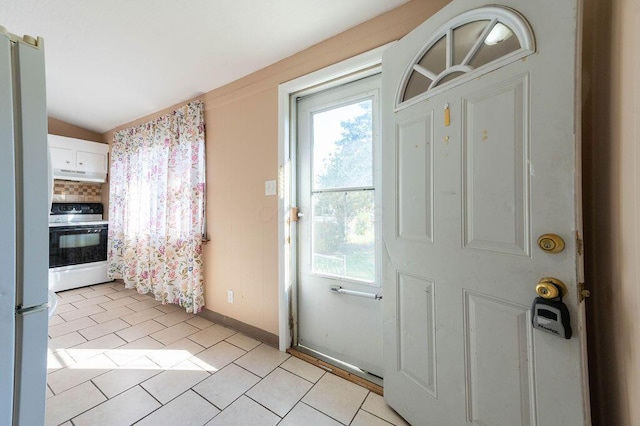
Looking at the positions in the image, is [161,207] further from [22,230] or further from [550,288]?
[550,288]

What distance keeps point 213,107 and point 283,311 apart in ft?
6.66

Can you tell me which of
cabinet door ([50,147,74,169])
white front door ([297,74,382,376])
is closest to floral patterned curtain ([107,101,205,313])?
cabinet door ([50,147,74,169])

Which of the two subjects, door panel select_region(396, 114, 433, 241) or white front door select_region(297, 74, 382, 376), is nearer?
door panel select_region(396, 114, 433, 241)

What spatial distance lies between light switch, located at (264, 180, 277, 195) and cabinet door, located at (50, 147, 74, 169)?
11.2 feet

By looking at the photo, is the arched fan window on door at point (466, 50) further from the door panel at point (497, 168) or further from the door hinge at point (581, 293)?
the door hinge at point (581, 293)

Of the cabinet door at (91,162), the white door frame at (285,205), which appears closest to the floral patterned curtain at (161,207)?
the cabinet door at (91,162)

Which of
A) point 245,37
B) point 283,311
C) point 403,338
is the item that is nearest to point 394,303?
point 403,338

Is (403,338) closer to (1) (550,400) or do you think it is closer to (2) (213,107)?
(1) (550,400)

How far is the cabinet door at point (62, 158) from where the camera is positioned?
10.9 feet

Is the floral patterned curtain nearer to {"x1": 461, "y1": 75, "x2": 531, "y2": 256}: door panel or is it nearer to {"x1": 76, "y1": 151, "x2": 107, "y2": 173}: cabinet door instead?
{"x1": 76, "y1": 151, "x2": 107, "y2": 173}: cabinet door

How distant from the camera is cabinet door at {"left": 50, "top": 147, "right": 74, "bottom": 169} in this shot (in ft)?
10.9

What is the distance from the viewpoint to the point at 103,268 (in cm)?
356

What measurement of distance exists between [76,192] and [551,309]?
5473mm

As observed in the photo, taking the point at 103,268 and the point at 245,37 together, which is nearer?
the point at 245,37
